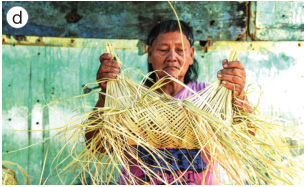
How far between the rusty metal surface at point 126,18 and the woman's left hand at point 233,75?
101cm

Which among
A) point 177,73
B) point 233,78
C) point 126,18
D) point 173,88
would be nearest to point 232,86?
point 233,78

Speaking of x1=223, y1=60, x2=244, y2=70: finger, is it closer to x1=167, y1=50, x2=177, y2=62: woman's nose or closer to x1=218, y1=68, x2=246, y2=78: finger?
x1=218, y1=68, x2=246, y2=78: finger

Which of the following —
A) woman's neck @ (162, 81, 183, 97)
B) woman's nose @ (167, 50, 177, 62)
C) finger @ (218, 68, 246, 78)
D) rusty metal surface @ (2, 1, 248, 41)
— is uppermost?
rusty metal surface @ (2, 1, 248, 41)

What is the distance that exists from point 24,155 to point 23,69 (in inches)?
22.3

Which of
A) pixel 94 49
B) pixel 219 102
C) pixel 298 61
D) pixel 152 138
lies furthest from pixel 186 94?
pixel 298 61

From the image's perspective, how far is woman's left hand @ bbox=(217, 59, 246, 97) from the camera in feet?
4.32

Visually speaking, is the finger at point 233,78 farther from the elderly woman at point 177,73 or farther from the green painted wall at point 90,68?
the green painted wall at point 90,68

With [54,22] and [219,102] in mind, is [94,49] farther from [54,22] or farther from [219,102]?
[219,102]

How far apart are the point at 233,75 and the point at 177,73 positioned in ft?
1.34

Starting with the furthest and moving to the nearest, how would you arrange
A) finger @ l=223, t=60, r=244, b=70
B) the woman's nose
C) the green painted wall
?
the green painted wall, the woman's nose, finger @ l=223, t=60, r=244, b=70

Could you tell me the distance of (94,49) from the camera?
2289 mm

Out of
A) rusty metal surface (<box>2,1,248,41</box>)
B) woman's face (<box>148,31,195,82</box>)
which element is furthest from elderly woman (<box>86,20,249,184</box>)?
rusty metal surface (<box>2,1,248,41</box>)

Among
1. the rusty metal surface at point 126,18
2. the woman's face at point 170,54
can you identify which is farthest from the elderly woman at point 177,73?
the rusty metal surface at point 126,18

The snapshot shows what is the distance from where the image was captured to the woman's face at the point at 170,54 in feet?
5.48
